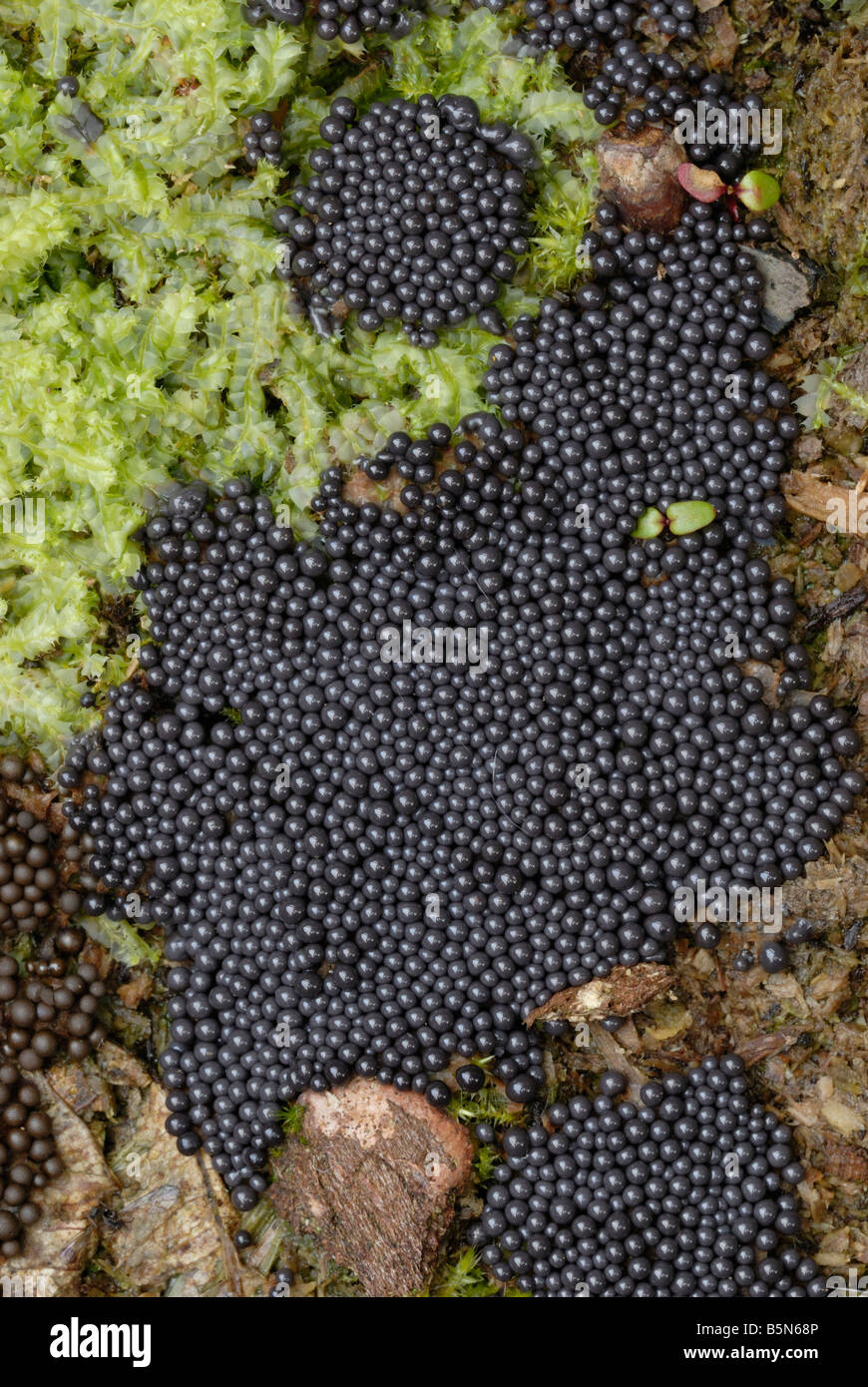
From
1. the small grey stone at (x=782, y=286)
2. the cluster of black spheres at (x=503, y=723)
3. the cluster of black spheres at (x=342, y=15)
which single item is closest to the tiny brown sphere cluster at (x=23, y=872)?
the cluster of black spheres at (x=503, y=723)

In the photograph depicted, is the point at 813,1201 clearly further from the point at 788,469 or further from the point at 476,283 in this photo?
the point at 476,283

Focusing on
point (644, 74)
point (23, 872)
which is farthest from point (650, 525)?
point (23, 872)

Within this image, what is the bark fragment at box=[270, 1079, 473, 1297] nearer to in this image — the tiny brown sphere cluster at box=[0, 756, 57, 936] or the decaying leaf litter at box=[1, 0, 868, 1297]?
the decaying leaf litter at box=[1, 0, 868, 1297]

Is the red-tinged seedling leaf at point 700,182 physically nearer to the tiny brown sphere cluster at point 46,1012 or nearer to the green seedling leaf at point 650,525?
the green seedling leaf at point 650,525

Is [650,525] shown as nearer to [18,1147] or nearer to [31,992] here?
[31,992]

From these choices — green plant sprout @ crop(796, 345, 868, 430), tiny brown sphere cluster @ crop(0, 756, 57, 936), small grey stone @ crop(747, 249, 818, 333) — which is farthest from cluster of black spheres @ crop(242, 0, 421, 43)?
tiny brown sphere cluster @ crop(0, 756, 57, 936)

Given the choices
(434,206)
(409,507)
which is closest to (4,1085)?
(409,507)
